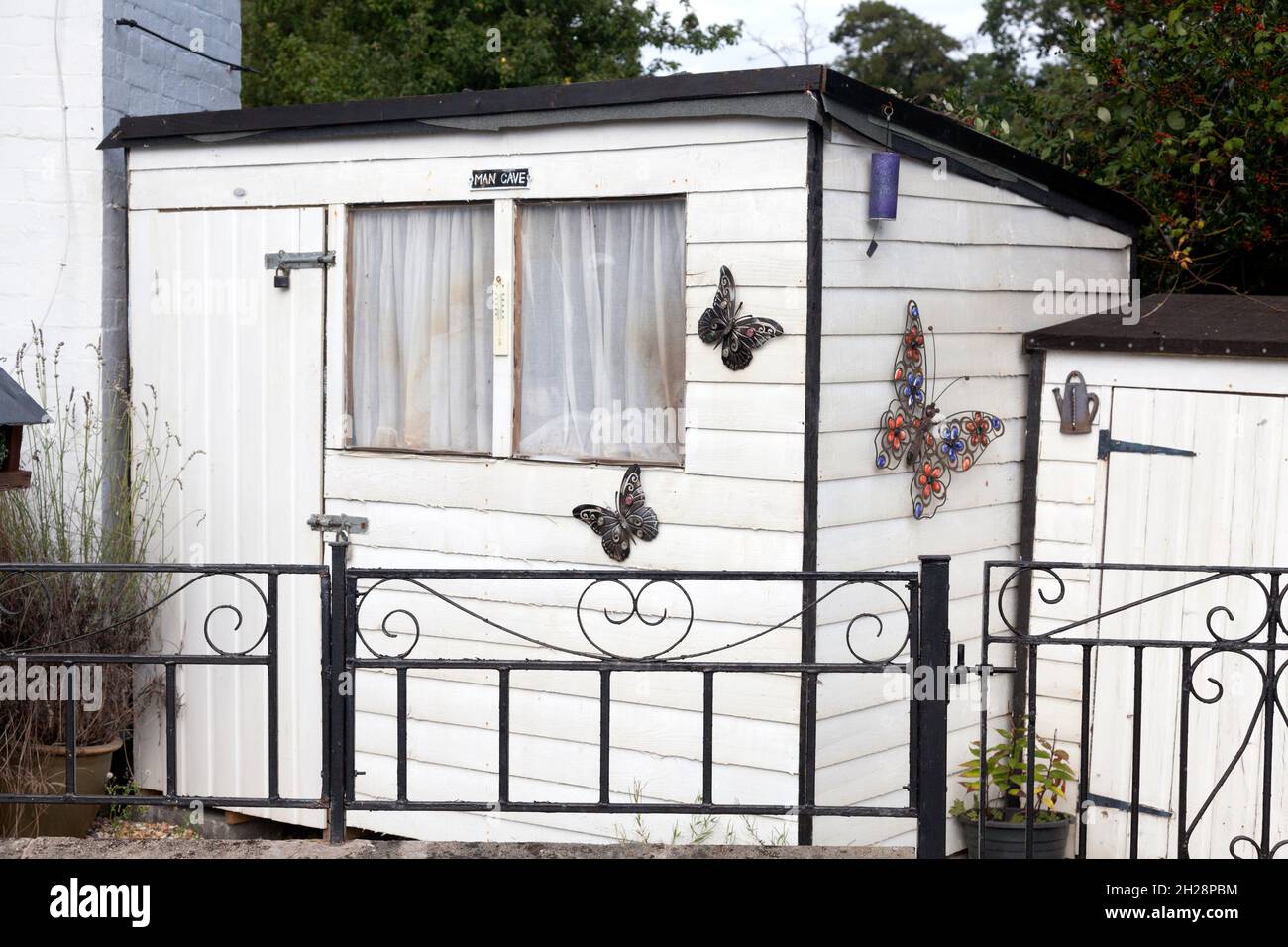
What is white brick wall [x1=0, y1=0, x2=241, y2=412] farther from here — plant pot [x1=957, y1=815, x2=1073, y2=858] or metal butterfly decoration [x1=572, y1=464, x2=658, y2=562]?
plant pot [x1=957, y1=815, x2=1073, y2=858]

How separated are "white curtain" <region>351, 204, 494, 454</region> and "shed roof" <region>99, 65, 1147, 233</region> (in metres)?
0.41

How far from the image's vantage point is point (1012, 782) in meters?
6.29

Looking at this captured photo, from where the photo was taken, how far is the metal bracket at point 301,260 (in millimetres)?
6344

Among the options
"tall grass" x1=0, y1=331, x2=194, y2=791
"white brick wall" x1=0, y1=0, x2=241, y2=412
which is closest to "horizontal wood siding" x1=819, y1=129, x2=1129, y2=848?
"tall grass" x1=0, y1=331, x2=194, y2=791

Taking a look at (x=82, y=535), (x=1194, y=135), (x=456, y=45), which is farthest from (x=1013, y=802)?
(x=456, y=45)

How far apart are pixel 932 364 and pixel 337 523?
8.37 feet

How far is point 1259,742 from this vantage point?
6.05 meters

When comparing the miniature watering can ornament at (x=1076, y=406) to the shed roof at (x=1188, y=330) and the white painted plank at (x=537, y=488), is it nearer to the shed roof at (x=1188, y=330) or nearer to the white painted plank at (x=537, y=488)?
the shed roof at (x=1188, y=330)

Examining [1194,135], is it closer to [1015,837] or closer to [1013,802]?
[1013,802]

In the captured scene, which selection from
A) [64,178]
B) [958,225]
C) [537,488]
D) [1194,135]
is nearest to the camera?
[537,488]

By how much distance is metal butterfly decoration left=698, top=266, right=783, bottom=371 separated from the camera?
17.7ft
